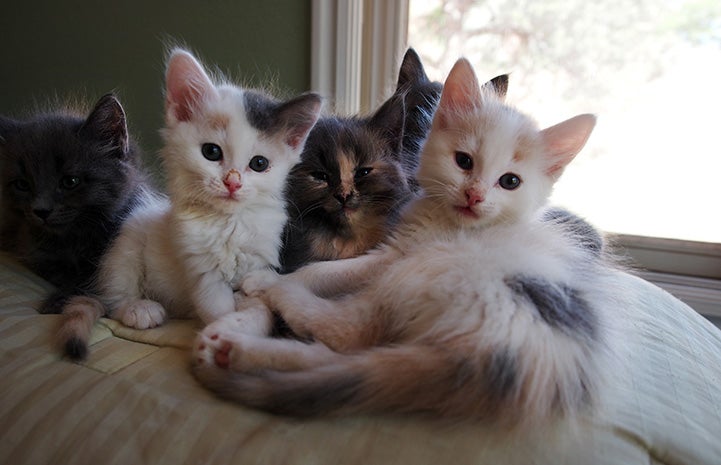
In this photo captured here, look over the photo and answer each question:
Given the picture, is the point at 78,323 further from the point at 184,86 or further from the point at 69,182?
the point at 184,86

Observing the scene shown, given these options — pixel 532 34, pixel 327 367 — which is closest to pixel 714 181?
pixel 532 34

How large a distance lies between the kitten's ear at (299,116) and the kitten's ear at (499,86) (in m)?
0.45

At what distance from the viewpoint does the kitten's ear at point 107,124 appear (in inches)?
44.9

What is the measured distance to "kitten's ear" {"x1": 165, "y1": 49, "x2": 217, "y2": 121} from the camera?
981 mm

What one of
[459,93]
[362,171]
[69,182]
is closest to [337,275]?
[362,171]

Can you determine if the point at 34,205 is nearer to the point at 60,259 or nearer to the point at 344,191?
the point at 60,259

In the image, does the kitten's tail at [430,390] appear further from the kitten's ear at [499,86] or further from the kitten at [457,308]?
the kitten's ear at [499,86]

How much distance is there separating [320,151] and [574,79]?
1.24 meters

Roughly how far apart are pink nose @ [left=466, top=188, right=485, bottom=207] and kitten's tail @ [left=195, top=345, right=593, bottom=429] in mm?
345

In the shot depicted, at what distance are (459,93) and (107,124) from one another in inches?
31.4

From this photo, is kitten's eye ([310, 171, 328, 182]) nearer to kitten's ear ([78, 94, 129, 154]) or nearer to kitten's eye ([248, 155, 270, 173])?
kitten's eye ([248, 155, 270, 173])

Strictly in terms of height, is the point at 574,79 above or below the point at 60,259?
above

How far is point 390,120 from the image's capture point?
1146mm

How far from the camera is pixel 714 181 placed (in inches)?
74.3
